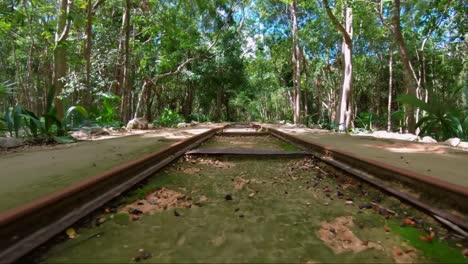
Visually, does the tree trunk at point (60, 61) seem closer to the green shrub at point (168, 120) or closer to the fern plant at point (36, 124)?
the fern plant at point (36, 124)

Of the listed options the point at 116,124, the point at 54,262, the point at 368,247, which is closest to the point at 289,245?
the point at 368,247

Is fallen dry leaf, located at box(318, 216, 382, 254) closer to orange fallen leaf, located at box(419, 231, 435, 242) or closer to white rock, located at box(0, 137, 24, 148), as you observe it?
orange fallen leaf, located at box(419, 231, 435, 242)

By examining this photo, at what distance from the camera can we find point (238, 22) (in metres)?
23.4

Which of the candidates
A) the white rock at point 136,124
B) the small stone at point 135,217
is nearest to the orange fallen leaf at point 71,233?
the small stone at point 135,217

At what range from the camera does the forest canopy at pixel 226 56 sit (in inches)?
336

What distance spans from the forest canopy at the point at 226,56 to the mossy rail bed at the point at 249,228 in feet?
16.7

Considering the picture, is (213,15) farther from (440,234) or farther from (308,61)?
(440,234)

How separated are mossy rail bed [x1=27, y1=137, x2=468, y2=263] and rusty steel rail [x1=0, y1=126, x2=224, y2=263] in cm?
8

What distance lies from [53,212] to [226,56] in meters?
22.0

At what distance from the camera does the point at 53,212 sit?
6.53 ft

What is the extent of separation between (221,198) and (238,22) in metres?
22.7

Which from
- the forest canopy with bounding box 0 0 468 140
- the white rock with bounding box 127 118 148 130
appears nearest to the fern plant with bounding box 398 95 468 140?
the forest canopy with bounding box 0 0 468 140

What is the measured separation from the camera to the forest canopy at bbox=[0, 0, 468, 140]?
8531 millimetres

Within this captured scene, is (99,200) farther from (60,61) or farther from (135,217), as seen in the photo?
(60,61)
